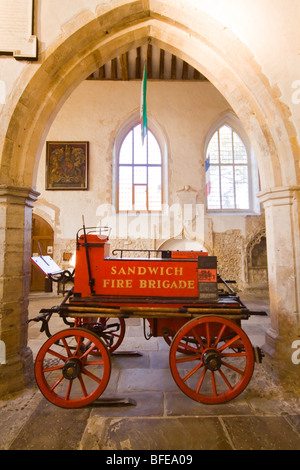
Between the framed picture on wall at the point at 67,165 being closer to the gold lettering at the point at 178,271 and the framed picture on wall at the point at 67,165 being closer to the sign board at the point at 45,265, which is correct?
the sign board at the point at 45,265

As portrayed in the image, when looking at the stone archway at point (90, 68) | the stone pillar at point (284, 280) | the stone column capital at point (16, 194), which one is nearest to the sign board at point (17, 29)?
the stone archway at point (90, 68)

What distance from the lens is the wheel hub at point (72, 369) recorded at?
2174 millimetres

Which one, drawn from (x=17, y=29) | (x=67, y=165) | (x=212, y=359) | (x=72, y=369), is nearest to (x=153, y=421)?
(x=212, y=359)

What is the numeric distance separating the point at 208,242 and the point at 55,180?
5.30 m

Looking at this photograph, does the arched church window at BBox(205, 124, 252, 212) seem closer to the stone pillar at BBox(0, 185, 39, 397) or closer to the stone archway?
the stone archway

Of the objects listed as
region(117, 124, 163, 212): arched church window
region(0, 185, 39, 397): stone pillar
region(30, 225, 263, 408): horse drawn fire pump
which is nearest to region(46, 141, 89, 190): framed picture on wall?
region(117, 124, 163, 212): arched church window

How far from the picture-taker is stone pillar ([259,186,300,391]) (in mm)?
2643

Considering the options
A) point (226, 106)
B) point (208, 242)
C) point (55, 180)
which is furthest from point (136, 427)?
point (226, 106)

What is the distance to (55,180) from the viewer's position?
303 inches

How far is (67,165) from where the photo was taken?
7.69m

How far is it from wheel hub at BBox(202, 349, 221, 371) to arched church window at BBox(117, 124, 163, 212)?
5.98 m

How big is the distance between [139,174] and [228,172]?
10.1ft

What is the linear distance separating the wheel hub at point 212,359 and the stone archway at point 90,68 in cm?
97
